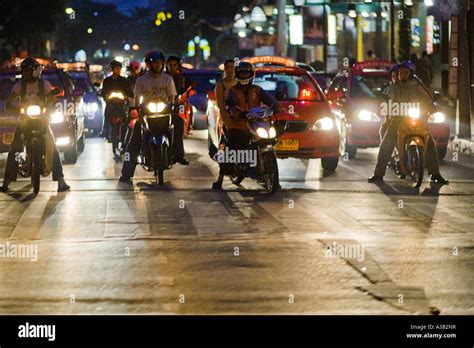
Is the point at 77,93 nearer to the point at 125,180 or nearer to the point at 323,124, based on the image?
the point at 125,180

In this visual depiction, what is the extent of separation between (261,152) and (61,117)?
555 centimetres

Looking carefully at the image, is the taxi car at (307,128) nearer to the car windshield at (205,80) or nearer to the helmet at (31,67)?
the helmet at (31,67)

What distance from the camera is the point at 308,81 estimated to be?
2136 cm

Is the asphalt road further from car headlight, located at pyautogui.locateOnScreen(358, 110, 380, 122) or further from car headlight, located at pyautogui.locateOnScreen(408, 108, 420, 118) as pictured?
car headlight, located at pyautogui.locateOnScreen(358, 110, 380, 122)

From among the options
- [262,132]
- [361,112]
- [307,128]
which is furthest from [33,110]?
[361,112]

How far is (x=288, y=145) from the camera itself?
20172 mm

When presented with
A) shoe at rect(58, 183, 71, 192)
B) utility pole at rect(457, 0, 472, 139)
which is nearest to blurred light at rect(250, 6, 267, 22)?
utility pole at rect(457, 0, 472, 139)

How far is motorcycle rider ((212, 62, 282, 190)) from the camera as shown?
1728cm

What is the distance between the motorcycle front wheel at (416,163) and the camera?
17.8 meters

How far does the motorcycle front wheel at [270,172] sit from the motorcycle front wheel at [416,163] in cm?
200

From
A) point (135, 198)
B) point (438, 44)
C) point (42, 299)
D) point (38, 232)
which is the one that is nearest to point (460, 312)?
point (42, 299)

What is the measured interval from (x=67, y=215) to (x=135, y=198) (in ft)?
6.24

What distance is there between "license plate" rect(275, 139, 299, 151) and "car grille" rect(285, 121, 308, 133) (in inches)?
6.3
